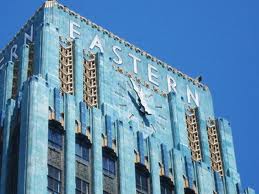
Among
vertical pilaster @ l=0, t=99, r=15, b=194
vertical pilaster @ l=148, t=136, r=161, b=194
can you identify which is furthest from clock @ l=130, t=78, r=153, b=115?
vertical pilaster @ l=0, t=99, r=15, b=194

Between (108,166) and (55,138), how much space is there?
4943 mm

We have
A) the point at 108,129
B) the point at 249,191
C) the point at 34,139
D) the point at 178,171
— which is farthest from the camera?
the point at 249,191

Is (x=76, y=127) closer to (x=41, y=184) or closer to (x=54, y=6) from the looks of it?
(x=41, y=184)

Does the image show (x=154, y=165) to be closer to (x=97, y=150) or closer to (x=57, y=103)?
(x=97, y=150)

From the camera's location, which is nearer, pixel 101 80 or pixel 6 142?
pixel 6 142

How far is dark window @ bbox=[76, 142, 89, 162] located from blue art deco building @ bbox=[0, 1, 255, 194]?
0.32 feet

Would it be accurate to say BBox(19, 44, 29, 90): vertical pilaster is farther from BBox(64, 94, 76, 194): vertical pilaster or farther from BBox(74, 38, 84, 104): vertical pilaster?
BBox(64, 94, 76, 194): vertical pilaster

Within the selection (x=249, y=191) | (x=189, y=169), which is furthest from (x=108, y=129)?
(x=249, y=191)

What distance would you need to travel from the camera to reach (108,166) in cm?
8281

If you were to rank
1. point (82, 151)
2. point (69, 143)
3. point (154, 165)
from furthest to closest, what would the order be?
point (154, 165), point (82, 151), point (69, 143)

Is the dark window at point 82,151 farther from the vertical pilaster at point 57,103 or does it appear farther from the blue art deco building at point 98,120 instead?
the vertical pilaster at point 57,103

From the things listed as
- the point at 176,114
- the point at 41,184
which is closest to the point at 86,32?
the point at 176,114

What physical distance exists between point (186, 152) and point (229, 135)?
23.8 feet

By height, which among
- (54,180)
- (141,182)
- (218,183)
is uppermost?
(218,183)
